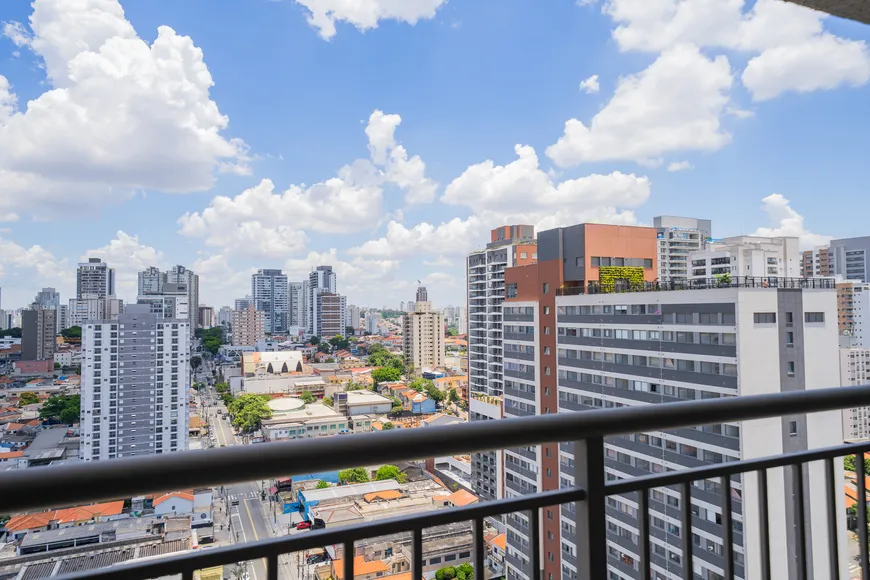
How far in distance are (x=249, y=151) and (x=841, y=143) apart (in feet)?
41.2

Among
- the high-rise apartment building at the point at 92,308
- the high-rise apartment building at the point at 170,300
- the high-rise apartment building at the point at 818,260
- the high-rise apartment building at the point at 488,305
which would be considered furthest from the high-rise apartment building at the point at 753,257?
the high-rise apartment building at the point at 92,308

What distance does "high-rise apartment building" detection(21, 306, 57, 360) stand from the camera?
8992 mm

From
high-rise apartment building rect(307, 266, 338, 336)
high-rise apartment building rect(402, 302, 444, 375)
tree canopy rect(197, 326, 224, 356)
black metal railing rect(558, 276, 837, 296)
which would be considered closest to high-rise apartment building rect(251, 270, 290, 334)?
high-rise apartment building rect(307, 266, 338, 336)

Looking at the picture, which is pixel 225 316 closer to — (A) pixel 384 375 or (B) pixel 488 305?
(A) pixel 384 375

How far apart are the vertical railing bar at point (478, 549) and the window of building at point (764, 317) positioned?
6813 millimetres

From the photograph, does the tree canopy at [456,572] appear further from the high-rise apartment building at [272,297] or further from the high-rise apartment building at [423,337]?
the high-rise apartment building at [423,337]

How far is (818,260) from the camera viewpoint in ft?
30.7

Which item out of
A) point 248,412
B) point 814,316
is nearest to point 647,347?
point 814,316

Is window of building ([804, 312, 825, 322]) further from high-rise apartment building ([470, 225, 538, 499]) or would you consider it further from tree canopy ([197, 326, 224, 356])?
tree canopy ([197, 326, 224, 356])

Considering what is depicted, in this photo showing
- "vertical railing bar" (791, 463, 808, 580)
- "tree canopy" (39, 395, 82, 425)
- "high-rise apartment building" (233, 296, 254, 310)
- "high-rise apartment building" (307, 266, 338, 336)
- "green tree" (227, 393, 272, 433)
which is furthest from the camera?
"high-rise apartment building" (307, 266, 338, 336)

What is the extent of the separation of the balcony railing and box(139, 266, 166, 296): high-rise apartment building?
12.4 metres

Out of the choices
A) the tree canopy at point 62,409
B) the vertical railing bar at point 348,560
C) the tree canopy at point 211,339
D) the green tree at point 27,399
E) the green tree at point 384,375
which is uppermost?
the vertical railing bar at point 348,560

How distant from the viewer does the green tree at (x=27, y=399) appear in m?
8.16

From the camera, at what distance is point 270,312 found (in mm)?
21188
